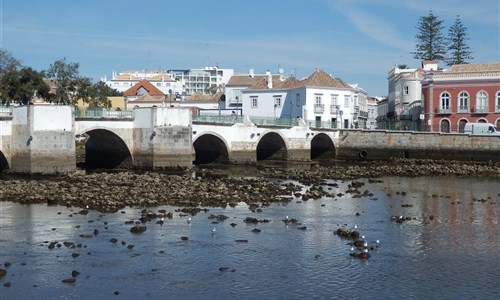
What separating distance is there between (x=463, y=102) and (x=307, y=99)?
48.8 feet

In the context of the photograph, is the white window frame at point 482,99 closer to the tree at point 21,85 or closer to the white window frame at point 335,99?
the white window frame at point 335,99

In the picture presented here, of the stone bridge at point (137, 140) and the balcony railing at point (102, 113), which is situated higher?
the balcony railing at point (102, 113)

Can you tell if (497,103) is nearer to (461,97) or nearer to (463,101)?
(463,101)

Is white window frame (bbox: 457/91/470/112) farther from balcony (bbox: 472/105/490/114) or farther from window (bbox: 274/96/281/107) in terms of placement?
window (bbox: 274/96/281/107)

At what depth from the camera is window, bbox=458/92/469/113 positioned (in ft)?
191

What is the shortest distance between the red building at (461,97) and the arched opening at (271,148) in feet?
43.9

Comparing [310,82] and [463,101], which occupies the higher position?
[310,82]

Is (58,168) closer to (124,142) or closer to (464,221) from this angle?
(124,142)

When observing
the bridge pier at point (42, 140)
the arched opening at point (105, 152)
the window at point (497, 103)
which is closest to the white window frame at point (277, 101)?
the window at point (497, 103)

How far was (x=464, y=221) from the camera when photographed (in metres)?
25.5

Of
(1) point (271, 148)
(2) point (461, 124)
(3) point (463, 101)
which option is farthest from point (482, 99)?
(1) point (271, 148)

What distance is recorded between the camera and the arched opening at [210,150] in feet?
167

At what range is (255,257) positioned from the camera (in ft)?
62.6

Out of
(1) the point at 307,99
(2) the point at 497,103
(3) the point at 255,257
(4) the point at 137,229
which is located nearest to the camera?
(3) the point at 255,257
